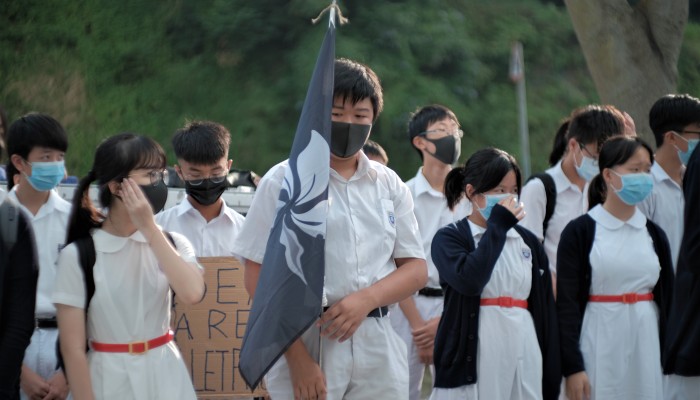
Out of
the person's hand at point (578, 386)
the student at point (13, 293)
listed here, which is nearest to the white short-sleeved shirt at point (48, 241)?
the student at point (13, 293)

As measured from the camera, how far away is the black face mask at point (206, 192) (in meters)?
6.71

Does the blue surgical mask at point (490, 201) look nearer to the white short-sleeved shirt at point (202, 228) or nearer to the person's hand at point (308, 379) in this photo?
the white short-sleeved shirt at point (202, 228)

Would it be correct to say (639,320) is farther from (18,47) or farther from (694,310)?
(18,47)

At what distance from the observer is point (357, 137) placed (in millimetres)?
4934

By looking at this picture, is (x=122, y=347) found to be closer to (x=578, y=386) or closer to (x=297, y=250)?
(x=297, y=250)

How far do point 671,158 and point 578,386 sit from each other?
164cm

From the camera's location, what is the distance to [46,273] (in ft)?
20.2

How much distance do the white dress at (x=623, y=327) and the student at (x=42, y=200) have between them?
2.71 meters

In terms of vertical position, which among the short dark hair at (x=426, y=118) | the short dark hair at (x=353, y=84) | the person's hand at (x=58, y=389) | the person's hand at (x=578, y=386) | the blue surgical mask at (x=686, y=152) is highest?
the short dark hair at (x=353, y=84)

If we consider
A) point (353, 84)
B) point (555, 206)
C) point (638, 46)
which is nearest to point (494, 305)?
point (555, 206)

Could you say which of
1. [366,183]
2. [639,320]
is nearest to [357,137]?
[366,183]

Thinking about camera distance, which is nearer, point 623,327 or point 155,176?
point 155,176

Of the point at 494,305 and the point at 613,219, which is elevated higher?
the point at 613,219

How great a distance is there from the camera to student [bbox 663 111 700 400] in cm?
536
